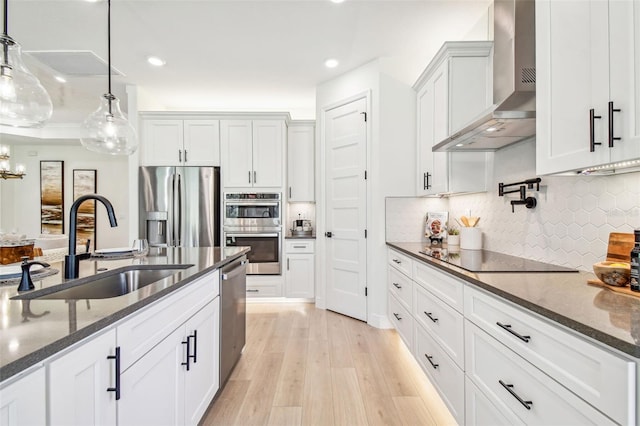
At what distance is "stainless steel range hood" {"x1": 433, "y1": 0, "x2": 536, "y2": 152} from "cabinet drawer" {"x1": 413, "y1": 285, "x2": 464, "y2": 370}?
1036mm

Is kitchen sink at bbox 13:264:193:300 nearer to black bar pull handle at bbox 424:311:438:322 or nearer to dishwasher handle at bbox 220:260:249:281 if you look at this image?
dishwasher handle at bbox 220:260:249:281

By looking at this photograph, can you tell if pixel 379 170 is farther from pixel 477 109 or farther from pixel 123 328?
pixel 123 328

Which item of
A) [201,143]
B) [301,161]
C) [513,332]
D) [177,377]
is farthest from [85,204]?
[513,332]

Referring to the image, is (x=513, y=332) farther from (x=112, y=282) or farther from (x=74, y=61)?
(x=74, y=61)

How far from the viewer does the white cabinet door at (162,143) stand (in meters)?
4.23

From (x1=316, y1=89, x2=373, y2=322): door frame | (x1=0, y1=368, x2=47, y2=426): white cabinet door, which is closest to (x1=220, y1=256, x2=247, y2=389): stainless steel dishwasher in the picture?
(x1=0, y1=368, x2=47, y2=426): white cabinet door

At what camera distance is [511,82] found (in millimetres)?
1861

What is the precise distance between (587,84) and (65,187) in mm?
8404

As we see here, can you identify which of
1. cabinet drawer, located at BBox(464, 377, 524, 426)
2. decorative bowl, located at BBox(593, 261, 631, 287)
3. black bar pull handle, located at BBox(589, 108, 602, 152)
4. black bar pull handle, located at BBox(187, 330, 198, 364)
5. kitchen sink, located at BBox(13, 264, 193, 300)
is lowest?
cabinet drawer, located at BBox(464, 377, 524, 426)

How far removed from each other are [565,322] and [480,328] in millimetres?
539

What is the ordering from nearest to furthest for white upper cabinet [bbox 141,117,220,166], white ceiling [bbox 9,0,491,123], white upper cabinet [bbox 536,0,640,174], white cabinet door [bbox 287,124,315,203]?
white upper cabinet [bbox 536,0,640,174] < white ceiling [bbox 9,0,491,123] < white upper cabinet [bbox 141,117,220,166] < white cabinet door [bbox 287,124,315,203]

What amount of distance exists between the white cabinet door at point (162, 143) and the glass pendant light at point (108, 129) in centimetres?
190

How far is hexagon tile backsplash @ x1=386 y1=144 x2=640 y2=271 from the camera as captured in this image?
143cm

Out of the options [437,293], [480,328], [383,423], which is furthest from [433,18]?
[383,423]
